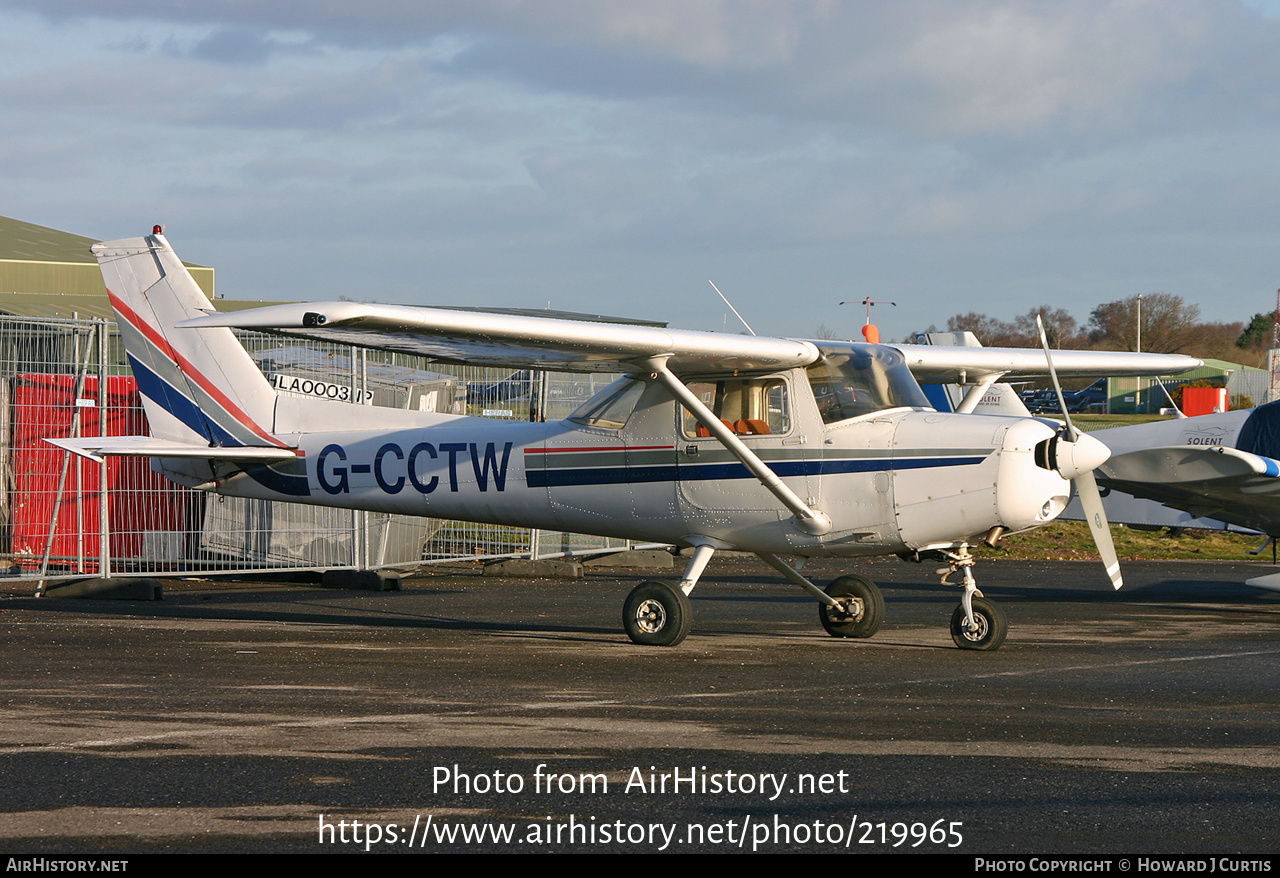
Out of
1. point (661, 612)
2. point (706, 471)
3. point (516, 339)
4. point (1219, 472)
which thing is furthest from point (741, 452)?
point (1219, 472)

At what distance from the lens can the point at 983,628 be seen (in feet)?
31.2

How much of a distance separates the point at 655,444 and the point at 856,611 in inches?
82.2

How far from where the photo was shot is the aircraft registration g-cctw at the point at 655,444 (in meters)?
8.96

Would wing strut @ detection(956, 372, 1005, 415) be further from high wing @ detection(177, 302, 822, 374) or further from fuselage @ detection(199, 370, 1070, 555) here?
high wing @ detection(177, 302, 822, 374)

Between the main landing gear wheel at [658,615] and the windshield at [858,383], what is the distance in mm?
1723

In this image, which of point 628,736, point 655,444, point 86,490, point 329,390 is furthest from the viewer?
point 329,390

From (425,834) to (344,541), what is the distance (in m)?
11.3

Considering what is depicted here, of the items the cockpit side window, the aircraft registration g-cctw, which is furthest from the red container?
the cockpit side window

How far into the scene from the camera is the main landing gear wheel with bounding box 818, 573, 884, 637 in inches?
408

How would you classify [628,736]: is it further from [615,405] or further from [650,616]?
[615,405]

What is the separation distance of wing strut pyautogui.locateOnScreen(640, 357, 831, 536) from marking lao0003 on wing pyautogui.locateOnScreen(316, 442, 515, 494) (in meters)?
1.96

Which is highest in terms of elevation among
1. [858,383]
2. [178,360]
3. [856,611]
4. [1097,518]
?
[178,360]

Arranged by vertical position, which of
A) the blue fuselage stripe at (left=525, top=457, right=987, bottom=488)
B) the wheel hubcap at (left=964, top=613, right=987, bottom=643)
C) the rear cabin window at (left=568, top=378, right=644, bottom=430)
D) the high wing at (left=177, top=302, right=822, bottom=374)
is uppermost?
the high wing at (left=177, top=302, right=822, bottom=374)

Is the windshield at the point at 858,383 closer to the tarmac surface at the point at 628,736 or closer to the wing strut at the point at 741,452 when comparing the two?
the wing strut at the point at 741,452
